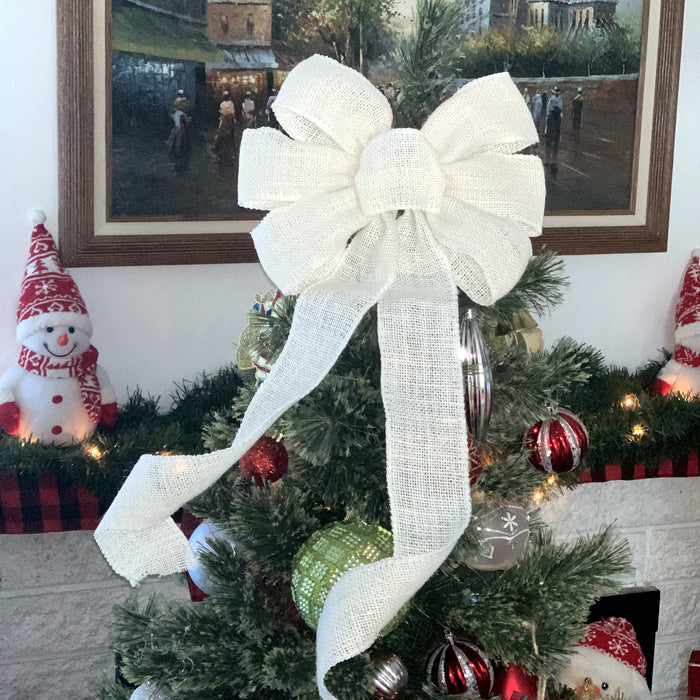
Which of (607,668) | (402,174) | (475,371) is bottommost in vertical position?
(607,668)

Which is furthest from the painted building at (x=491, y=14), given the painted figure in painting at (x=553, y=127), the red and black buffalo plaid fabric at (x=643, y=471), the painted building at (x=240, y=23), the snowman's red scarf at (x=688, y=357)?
the red and black buffalo plaid fabric at (x=643, y=471)

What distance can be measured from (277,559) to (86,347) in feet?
1.96

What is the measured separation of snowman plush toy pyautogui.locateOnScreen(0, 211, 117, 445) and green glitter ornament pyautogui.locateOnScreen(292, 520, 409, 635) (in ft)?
1.98

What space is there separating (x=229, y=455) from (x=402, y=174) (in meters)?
0.21

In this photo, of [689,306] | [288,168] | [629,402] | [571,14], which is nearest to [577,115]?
[571,14]

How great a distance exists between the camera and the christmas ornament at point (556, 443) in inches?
27.5

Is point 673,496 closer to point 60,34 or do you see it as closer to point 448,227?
point 448,227

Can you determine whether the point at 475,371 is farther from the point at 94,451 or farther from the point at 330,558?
the point at 94,451

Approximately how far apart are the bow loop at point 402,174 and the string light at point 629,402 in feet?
2.83

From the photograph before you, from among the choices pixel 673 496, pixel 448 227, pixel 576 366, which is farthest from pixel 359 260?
pixel 673 496

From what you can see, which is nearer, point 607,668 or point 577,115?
point 607,668

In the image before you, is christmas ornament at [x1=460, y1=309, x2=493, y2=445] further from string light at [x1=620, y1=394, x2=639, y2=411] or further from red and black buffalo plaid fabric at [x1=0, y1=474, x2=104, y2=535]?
string light at [x1=620, y1=394, x2=639, y2=411]

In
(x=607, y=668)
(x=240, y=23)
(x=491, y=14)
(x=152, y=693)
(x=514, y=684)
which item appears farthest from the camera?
(x=491, y=14)

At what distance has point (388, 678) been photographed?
0.56 metres
